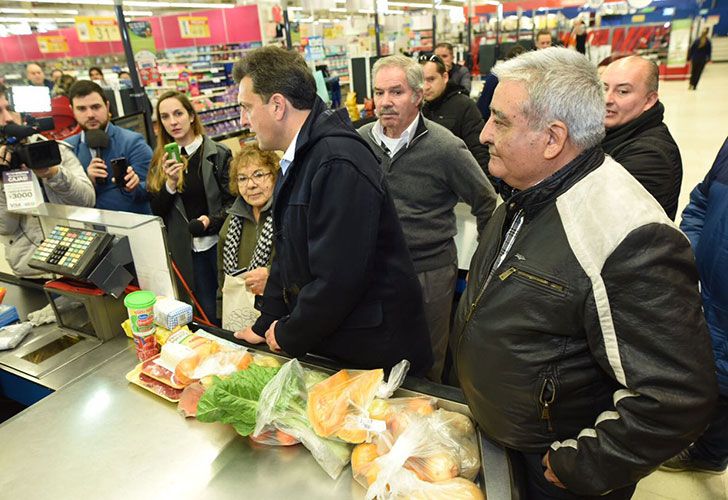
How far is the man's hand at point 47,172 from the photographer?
7.47 ft

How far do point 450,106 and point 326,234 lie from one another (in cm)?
271

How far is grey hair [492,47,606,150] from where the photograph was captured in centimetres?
112

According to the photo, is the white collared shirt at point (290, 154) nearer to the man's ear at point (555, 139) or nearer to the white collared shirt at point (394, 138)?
the man's ear at point (555, 139)

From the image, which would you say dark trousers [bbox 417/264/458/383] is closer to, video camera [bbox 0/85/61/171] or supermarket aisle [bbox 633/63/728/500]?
supermarket aisle [bbox 633/63/728/500]

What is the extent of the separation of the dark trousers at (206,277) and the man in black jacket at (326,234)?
1362mm

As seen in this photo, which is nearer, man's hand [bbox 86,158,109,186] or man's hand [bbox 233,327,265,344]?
man's hand [bbox 233,327,265,344]

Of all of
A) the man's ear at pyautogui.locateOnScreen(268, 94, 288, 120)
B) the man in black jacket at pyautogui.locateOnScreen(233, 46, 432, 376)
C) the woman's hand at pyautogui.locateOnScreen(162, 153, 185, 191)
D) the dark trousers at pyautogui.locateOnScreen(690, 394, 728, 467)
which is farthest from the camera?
the woman's hand at pyautogui.locateOnScreen(162, 153, 185, 191)

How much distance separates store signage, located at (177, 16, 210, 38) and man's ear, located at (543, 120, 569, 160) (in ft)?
28.4

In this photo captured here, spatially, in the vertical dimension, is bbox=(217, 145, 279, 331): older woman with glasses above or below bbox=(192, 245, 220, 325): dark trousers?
above

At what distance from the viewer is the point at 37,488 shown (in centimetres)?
125

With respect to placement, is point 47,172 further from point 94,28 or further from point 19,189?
point 94,28

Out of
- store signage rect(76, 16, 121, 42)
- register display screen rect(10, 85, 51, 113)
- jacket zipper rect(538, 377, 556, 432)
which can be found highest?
store signage rect(76, 16, 121, 42)

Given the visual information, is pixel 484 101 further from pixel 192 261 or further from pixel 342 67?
pixel 342 67

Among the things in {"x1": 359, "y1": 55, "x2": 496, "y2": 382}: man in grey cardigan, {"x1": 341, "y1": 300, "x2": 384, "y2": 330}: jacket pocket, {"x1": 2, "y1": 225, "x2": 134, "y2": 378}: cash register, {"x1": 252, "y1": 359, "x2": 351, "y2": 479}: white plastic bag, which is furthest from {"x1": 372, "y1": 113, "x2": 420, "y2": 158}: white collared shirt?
{"x1": 252, "y1": 359, "x2": 351, "y2": 479}: white plastic bag
